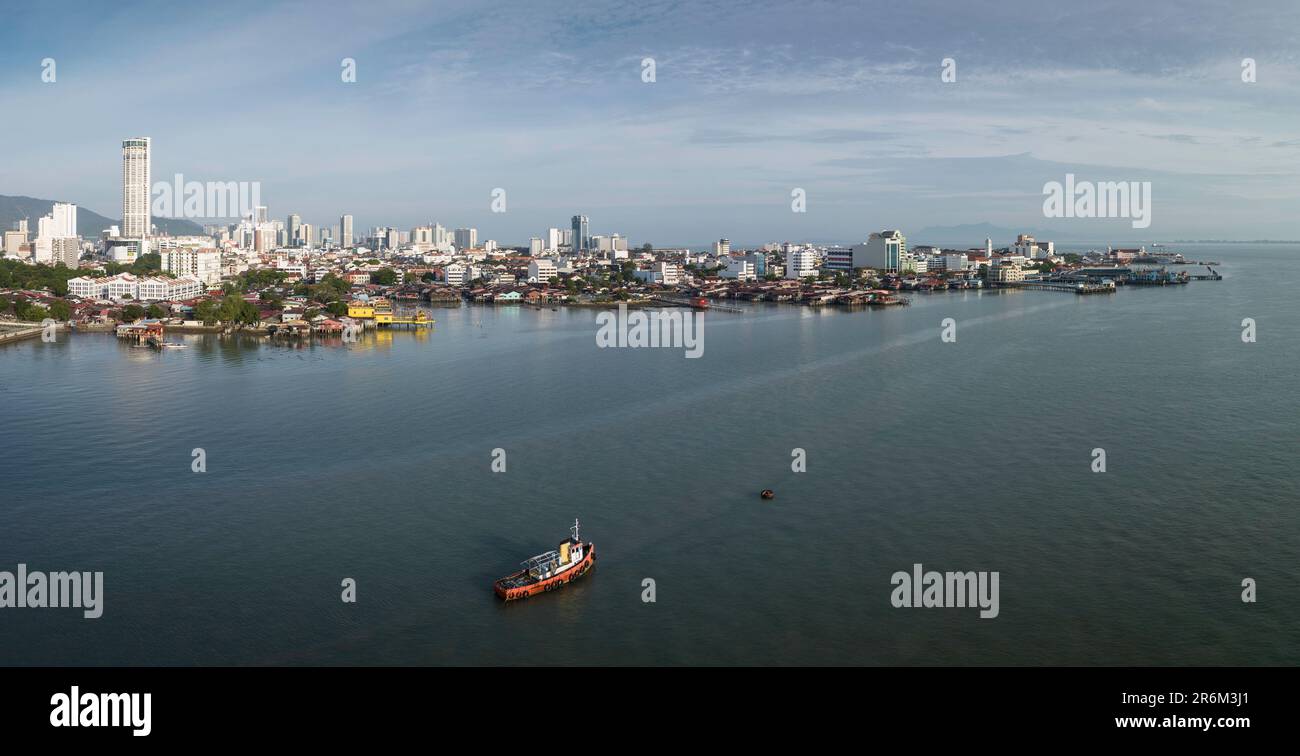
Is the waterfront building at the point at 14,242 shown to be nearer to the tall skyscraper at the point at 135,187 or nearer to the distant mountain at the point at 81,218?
the tall skyscraper at the point at 135,187

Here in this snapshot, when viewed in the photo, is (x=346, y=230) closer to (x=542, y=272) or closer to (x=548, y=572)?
(x=542, y=272)

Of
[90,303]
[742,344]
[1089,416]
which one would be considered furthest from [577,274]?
[1089,416]

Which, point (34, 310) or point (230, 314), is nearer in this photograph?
point (230, 314)

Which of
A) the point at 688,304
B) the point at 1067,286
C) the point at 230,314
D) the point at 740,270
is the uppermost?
the point at 740,270

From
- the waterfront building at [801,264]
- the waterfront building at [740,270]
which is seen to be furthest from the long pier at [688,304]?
the waterfront building at [801,264]

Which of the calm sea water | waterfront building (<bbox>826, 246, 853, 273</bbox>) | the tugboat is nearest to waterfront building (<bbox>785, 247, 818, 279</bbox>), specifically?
waterfront building (<bbox>826, 246, 853, 273</bbox>)

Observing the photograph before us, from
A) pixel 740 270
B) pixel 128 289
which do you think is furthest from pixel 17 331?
pixel 740 270

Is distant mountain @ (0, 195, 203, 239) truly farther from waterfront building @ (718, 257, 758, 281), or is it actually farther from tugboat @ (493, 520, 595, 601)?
tugboat @ (493, 520, 595, 601)
